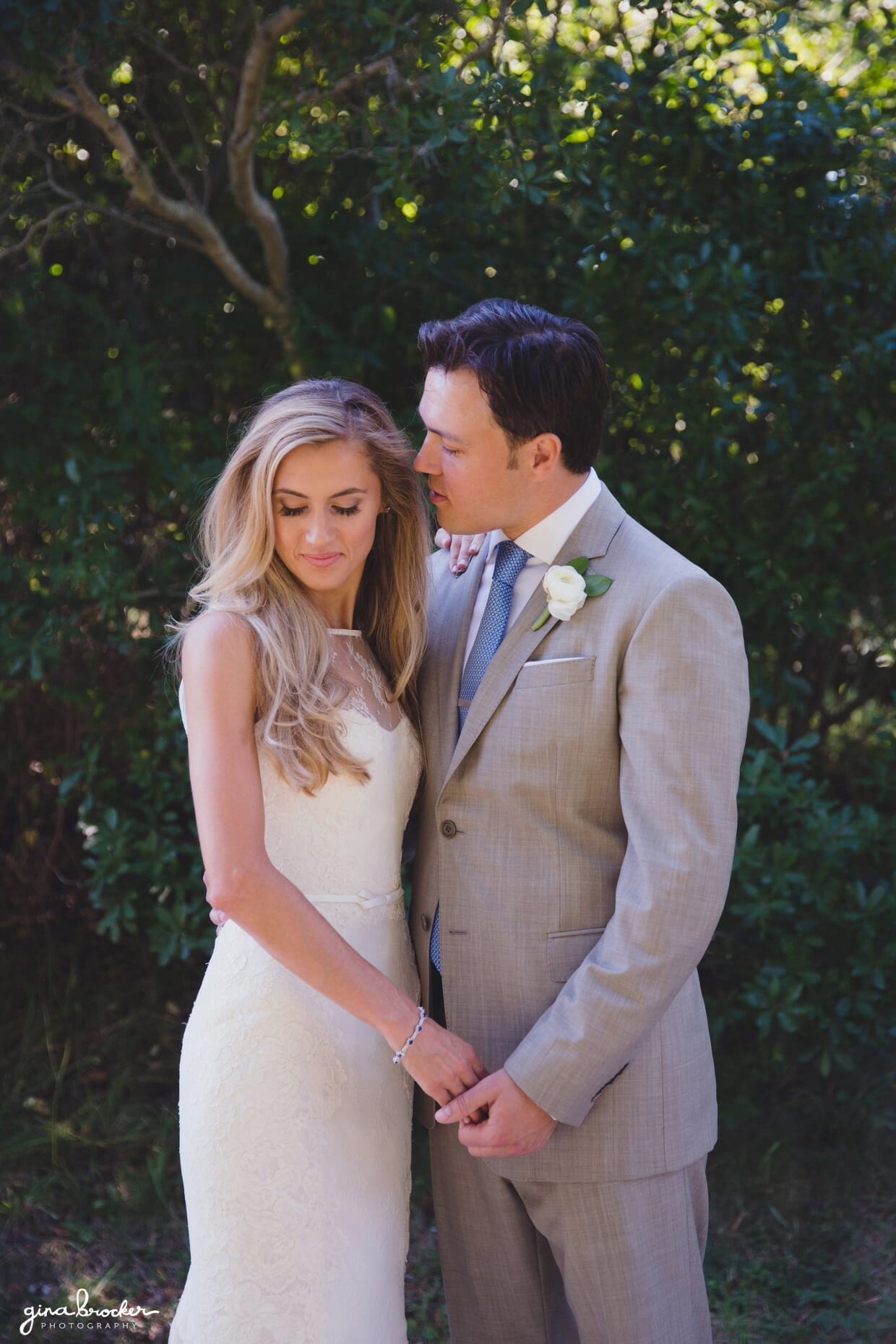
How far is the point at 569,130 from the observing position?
3350 mm

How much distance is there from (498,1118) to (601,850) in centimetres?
46

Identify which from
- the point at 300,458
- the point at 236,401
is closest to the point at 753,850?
the point at 300,458

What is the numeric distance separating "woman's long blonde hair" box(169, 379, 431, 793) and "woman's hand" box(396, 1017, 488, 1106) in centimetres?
46

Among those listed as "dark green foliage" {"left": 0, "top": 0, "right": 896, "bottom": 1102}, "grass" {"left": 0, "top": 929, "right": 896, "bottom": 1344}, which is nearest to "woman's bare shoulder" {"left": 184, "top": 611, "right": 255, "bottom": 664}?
"dark green foliage" {"left": 0, "top": 0, "right": 896, "bottom": 1102}

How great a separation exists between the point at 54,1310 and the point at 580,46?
150 inches

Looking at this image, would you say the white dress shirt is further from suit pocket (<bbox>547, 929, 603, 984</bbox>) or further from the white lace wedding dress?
suit pocket (<bbox>547, 929, 603, 984</bbox>)

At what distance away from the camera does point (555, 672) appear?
210cm

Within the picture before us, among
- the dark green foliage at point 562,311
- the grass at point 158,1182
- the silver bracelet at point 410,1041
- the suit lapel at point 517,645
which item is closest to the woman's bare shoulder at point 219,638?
the suit lapel at point 517,645

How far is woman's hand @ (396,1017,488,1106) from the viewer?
2023mm

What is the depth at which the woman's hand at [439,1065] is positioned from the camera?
202 centimetres

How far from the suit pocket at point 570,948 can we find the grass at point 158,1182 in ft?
5.80

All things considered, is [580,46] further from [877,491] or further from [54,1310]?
[54,1310]
